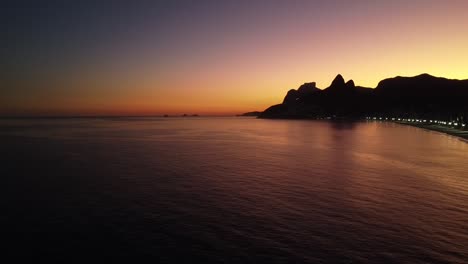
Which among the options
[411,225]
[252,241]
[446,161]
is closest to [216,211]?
[252,241]

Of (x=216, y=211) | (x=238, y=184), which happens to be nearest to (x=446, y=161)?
(x=238, y=184)

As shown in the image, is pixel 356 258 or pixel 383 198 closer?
pixel 356 258

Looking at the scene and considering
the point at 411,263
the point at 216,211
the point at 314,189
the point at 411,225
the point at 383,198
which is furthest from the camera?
the point at 314,189

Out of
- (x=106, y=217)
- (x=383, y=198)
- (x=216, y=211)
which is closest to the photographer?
(x=106, y=217)

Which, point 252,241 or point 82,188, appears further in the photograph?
point 82,188

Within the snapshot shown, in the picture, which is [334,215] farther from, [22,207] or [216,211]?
[22,207]

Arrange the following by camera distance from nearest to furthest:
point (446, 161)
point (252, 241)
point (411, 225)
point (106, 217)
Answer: point (252, 241), point (411, 225), point (106, 217), point (446, 161)

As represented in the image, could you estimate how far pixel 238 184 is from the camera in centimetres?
4109

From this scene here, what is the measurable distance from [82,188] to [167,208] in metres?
13.8

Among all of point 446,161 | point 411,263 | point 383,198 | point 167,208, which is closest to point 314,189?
point 383,198

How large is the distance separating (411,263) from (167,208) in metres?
19.2

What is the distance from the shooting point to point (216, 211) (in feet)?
95.3

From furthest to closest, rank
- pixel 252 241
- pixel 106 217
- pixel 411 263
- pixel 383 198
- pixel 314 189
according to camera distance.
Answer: pixel 314 189 < pixel 383 198 < pixel 106 217 < pixel 252 241 < pixel 411 263

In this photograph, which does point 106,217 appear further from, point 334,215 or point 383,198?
point 383,198
